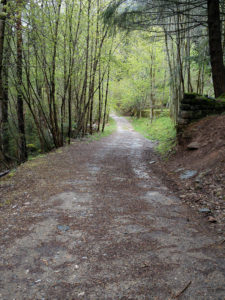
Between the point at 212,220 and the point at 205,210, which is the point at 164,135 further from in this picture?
the point at 212,220

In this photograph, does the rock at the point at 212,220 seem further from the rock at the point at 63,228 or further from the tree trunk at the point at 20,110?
the tree trunk at the point at 20,110

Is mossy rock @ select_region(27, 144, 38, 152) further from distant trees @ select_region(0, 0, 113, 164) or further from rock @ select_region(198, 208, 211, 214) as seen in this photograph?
rock @ select_region(198, 208, 211, 214)

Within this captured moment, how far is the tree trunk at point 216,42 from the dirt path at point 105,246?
4447mm

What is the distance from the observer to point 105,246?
2422 millimetres

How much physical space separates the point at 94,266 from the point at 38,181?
3074 millimetres

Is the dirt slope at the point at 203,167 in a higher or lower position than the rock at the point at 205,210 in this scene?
higher

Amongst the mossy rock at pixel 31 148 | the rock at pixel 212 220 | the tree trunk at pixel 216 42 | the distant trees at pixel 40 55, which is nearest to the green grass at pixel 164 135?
the tree trunk at pixel 216 42

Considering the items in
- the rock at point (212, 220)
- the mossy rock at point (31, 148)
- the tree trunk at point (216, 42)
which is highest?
the tree trunk at point (216, 42)

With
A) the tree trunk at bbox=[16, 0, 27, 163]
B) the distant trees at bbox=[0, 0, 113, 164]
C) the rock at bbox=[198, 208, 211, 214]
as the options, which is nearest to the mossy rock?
the distant trees at bbox=[0, 0, 113, 164]

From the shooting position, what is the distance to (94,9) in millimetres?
10875

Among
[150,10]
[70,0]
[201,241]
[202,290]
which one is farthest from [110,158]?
[70,0]

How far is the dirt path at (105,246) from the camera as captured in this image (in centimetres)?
181

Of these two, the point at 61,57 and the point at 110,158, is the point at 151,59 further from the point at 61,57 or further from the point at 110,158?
the point at 110,158

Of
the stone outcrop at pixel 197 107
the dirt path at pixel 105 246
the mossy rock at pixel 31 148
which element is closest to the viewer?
the dirt path at pixel 105 246
